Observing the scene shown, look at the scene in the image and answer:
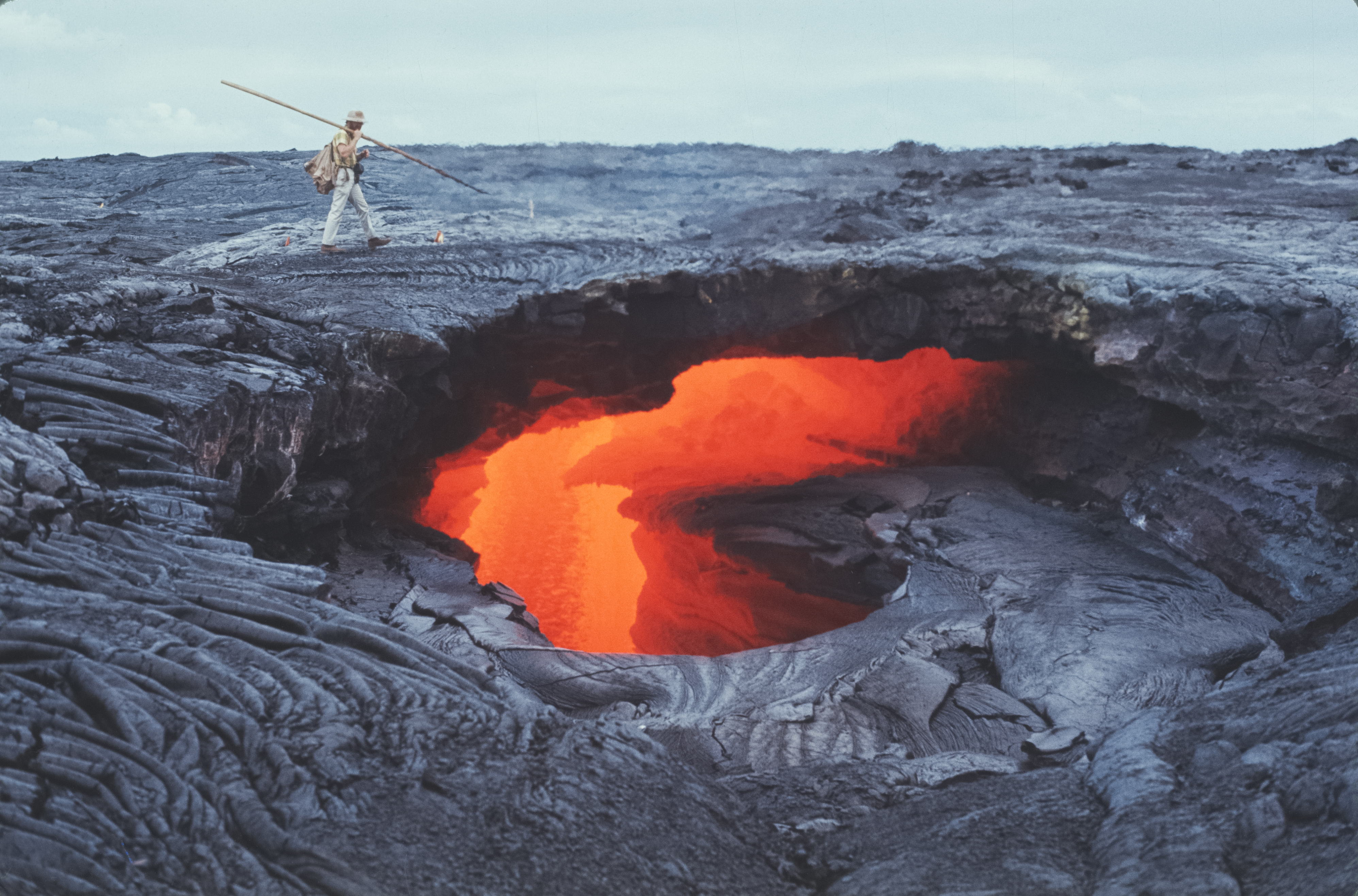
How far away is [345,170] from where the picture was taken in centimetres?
723

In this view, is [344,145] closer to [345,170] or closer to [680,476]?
[345,170]

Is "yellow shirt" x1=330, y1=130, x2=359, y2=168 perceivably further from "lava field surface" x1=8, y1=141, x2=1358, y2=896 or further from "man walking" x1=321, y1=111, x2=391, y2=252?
"lava field surface" x1=8, y1=141, x2=1358, y2=896

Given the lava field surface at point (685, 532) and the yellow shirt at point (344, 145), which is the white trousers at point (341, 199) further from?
the lava field surface at point (685, 532)

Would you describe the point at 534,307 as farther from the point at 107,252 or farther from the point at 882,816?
the point at 882,816

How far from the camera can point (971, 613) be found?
228 inches

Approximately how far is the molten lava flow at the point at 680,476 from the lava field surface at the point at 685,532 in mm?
148

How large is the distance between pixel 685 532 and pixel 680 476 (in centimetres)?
108

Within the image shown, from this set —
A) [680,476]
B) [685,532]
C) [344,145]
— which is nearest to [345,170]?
[344,145]

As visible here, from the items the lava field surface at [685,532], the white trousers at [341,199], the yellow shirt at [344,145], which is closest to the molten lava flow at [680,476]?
the lava field surface at [685,532]

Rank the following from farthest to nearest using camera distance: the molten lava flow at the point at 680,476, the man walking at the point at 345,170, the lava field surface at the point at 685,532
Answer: the molten lava flow at the point at 680,476
the man walking at the point at 345,170
the lava field surface at the point at 685,532

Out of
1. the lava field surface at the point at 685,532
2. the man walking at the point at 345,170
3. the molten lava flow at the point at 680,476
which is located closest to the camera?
the lava field surface at the point at 685,532

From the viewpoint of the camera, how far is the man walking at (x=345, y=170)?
7191mm

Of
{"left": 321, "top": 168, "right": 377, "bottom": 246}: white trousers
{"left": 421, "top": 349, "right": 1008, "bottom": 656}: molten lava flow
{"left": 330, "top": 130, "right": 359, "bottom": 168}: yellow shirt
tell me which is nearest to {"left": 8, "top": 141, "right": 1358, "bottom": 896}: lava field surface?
{"left": 421, "top": 349, "right": 1008, "bottom": 656}: molten lava flow

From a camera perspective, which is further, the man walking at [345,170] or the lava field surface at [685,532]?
the man walking at [345,170]
